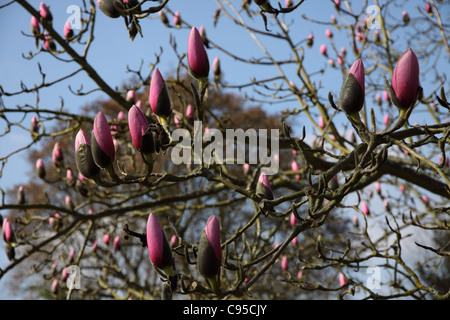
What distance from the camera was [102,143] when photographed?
1035 mm

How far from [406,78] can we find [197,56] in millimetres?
496

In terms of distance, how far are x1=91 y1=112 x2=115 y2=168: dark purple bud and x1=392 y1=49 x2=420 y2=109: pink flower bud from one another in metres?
0.64

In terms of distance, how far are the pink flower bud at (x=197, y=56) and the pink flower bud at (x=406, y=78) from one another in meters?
0.46

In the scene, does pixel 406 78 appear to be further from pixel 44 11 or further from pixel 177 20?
pixel 177 20

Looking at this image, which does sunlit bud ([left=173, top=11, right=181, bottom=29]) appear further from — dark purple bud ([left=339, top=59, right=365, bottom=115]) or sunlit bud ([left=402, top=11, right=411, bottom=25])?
dark purple bud ([left=339, top=59, right=365, bottom=115])

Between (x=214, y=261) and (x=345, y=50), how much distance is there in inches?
131

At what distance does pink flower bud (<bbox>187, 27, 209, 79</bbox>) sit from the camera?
1.10 m

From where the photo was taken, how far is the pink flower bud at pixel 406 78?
36.5 inches

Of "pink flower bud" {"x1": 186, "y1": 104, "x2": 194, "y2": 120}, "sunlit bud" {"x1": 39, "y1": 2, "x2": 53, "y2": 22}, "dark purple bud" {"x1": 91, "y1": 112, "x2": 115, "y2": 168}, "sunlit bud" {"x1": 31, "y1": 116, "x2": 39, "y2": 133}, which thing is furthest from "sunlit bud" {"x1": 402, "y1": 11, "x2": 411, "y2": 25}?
"dark purple bud" {"x1": 91, "y1": 112, "x2": 115, "y2": 168}

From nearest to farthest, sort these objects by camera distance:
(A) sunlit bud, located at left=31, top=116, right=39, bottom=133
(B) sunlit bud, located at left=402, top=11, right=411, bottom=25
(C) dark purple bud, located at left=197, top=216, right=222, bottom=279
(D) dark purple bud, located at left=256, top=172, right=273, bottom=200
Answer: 1. (C) dark purple bud, located at left=197, top=216, right=222, bottom=279
2. (D) dark purple bud, located at left=256, top=172, right=273, bottom=200
3. (A) sunlit bud, located at left=31, top=116, right=39, bottom=133
4. (B) sunlit bud, located at left=402, top=11, right=411, bottom=25
